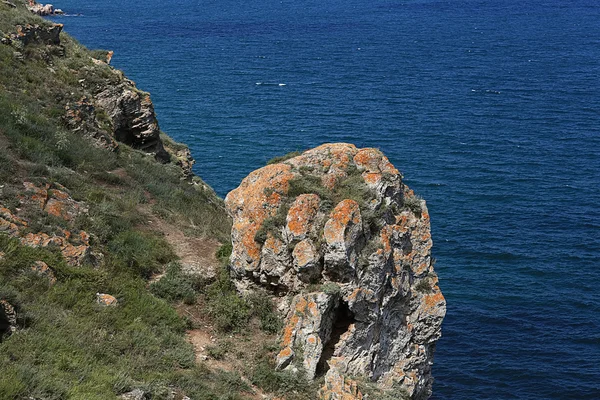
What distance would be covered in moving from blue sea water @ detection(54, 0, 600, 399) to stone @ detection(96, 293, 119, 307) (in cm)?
2163

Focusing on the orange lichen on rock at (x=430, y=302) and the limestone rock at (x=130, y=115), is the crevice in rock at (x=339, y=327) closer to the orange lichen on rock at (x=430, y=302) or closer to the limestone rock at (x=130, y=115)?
the orange lichen on rock at (x=430, y=302)

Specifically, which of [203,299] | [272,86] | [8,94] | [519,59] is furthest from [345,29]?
[203,299]

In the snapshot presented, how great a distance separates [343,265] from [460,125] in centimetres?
5822

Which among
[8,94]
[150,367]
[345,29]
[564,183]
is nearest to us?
[150,367]

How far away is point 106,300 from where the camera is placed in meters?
16.1

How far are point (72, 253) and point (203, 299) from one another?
3.66 metres

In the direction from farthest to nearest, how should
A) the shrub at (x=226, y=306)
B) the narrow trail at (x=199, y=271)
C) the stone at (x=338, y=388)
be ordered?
the shrub at (x=226, y=306) < the narrow trail at (x=199, y=271) < the stone at (x=338, y=388)

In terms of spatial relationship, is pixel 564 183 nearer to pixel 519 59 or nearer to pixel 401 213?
pixel 401 213

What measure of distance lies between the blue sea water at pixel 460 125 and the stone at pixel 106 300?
21633mm

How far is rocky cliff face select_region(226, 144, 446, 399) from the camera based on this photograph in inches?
665

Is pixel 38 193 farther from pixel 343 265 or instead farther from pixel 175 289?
pixel 343 265

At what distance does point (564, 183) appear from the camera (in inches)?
2254

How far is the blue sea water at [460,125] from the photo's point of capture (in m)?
38.5

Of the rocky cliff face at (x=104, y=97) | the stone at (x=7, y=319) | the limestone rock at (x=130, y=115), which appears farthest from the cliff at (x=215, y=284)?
the limestone rock at (x=130, y=115)
